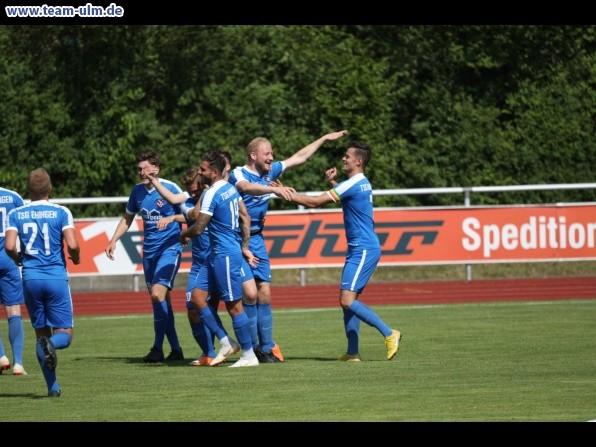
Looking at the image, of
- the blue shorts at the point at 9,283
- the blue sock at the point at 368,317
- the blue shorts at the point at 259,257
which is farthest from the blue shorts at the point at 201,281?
the blue shorts at the point at 9,283

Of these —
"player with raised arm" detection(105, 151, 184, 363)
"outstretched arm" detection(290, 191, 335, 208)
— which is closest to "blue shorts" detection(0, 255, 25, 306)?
"player with raised arm" detection(105, 151, 184, 363)

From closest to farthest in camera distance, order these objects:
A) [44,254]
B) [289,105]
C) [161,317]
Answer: [44,254], [161,317], [289,105]

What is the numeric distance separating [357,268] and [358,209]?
0.62m

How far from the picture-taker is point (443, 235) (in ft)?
73.5

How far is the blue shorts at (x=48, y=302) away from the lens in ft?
34.7

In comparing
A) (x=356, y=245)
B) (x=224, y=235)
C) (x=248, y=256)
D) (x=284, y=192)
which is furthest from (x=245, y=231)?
(x=356, y=245)

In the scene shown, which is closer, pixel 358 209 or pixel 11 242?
pixel 11 242

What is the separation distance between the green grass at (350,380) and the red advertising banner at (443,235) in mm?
5271

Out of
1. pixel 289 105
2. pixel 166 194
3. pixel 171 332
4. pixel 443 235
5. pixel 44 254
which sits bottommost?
pixel 443 235

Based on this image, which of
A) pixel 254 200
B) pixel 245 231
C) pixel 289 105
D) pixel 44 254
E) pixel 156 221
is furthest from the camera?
pixel 289 105

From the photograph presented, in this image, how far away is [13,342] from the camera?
12.5 metres

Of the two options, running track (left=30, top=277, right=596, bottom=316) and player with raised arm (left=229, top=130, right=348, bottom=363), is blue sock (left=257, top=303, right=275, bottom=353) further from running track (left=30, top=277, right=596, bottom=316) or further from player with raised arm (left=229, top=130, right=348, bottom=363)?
running track (left=30, top=277, right=596, bottom=316)

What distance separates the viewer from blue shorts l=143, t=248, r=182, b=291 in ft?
44.2

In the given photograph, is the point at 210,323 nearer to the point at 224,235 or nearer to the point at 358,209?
the point at 224,235
